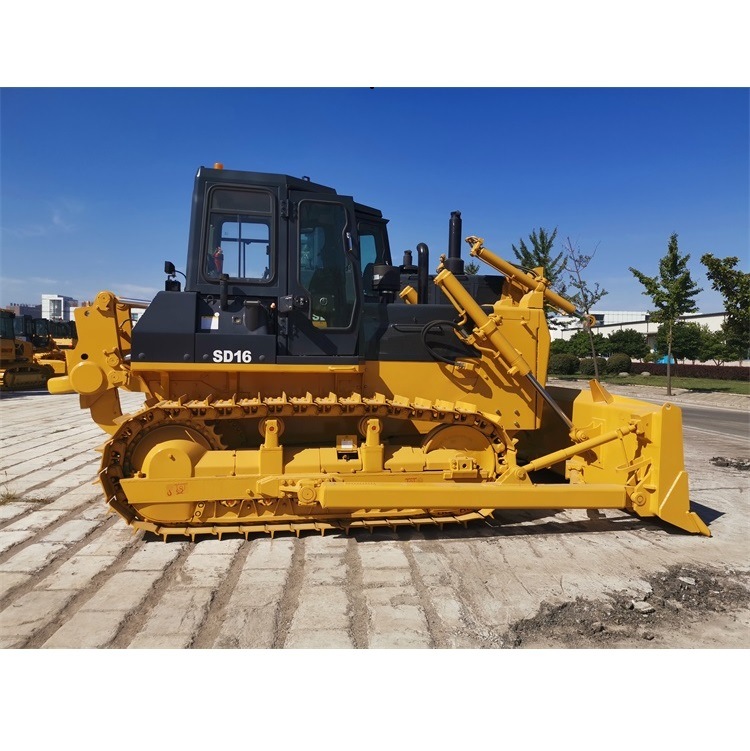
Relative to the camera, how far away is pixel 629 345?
4050cm

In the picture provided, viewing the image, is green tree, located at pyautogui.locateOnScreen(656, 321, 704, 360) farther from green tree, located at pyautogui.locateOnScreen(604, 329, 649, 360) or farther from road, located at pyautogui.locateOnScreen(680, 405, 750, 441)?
road, located at pyautogui.locateOnScreen(680, 405, 750, 441)

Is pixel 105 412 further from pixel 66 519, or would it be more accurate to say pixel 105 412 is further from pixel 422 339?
pixel 422 339

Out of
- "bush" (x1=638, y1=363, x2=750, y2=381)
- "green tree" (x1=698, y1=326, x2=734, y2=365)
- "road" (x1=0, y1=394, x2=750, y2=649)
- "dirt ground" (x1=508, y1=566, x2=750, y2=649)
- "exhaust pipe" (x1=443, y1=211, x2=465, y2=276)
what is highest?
"exhaust pipe" (x1=443, y1=211, x2=465, y2=276)

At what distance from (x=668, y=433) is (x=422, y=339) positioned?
2492 mm

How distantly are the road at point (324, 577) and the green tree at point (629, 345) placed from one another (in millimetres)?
38018

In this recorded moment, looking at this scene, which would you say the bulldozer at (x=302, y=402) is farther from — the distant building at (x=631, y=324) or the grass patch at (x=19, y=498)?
the distant building at (x=631, y=324)

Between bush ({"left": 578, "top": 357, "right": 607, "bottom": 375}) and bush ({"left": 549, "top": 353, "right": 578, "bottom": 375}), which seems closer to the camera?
bush ({"left": 549, "top": 353, "right": 578, "bottom": 375})

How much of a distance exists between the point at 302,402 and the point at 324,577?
1.50m

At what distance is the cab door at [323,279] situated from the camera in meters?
4.71

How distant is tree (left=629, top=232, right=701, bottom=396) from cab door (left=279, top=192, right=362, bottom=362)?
58.6 feet

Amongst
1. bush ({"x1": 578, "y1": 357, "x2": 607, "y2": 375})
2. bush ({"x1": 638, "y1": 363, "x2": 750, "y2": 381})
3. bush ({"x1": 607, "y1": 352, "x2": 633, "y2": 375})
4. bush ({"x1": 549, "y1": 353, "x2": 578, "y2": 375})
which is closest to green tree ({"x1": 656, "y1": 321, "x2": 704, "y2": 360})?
bush ({"x1": 638, "y1": 363, "x2": 750, "y2": 381})

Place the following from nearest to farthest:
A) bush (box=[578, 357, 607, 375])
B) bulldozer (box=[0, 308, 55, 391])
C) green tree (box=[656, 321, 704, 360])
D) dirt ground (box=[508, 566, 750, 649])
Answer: dirt ground (box=[508, 566, 750, 649]) < bulldozer (box=[0, 308, 55, 391]) < bush (box=[578, 357, 607, 375]) < green tree (box=[656, 321, 704, 360])

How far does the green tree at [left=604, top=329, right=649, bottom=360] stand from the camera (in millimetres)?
40312

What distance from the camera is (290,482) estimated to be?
4.50 meters
